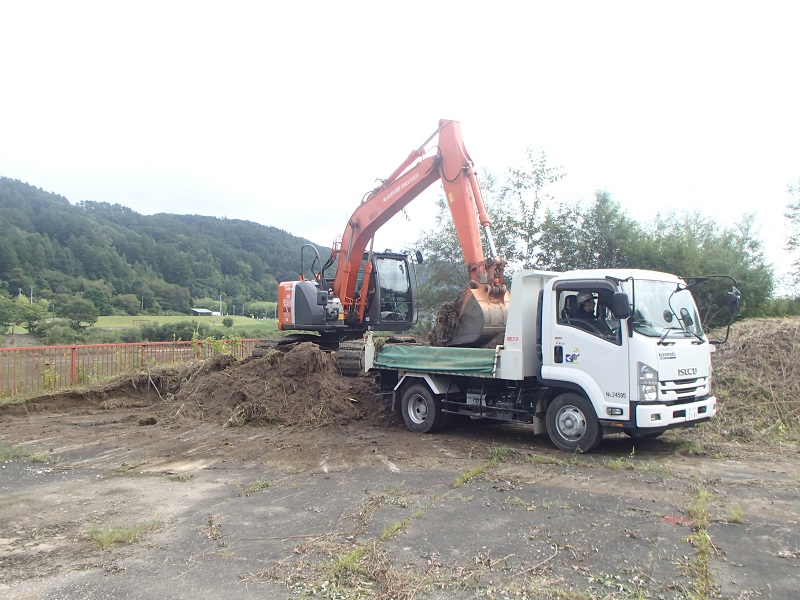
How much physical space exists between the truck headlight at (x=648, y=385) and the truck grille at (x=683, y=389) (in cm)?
9

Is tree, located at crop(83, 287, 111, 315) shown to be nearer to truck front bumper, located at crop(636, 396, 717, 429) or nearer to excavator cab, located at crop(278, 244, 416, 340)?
excavator cab, located at crop(278, 244, 416, 340)

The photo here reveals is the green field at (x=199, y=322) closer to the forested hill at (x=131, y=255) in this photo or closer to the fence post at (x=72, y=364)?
the forested hill at (x=131, y=255)

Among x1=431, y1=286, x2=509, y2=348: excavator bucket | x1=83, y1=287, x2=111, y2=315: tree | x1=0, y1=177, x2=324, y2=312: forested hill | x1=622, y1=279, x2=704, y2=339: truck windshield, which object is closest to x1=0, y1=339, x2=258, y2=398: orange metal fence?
x1=431, y1=286, x2=509, y2=348: excavator bucket

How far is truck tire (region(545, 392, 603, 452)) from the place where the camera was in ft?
27.9

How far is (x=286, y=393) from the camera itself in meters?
12.1

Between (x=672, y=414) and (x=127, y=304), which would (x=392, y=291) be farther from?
(x=127, y=304)

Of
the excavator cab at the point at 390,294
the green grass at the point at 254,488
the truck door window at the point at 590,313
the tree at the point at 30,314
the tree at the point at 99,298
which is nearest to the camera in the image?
the green grass at the point at 254,488

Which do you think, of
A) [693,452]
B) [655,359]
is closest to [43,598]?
[655,359]

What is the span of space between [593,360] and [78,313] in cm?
2299

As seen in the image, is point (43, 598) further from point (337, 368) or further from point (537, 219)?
point (537, 219)

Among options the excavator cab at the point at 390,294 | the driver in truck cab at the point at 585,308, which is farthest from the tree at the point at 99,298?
the driver in truck cab at the point at 585,308

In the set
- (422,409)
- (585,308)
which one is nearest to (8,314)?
(422,409)

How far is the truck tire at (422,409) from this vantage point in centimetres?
1053

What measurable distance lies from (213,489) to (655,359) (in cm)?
554
